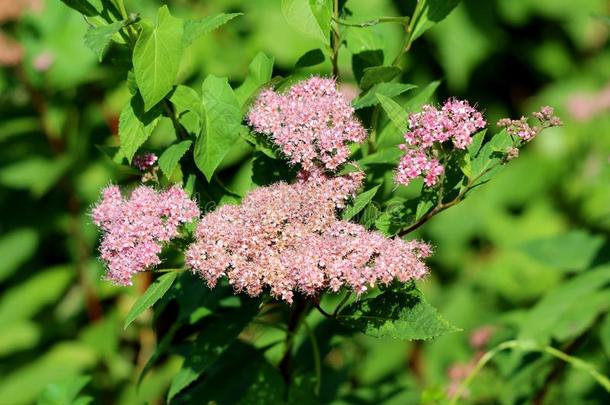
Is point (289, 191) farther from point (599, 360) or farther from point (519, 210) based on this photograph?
point (519, 210)

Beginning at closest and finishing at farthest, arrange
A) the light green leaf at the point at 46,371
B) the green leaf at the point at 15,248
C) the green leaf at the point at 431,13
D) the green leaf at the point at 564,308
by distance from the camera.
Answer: the green leaf at the point at 431,13
the green leaf at the point at 564,308
the light green leaf at the point at 46,371
the green leaf at the point at 15,248

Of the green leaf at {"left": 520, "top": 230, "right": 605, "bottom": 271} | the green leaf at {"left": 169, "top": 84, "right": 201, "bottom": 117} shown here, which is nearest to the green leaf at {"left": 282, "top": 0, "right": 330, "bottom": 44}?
the green leaf at {"left": 169, "top": 84, "right": 201, "bottom": 117}

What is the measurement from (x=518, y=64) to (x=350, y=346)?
2027 millimetres

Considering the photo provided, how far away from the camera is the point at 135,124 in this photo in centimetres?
132

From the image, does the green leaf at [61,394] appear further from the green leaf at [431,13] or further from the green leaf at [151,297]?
the green leaf at [431,13]

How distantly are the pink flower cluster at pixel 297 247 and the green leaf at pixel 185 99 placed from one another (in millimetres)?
180

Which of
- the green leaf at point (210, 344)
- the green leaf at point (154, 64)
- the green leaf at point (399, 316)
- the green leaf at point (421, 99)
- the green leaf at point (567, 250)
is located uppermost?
the green leaf at point (154, 64)

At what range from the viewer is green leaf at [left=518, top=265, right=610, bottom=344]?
2010 mm

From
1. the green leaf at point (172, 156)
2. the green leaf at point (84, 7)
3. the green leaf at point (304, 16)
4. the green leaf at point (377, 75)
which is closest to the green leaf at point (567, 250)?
the green leaf at point (377, 75)

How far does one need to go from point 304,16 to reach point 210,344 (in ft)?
1.87

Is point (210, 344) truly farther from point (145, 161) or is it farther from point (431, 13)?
point (431, 13)

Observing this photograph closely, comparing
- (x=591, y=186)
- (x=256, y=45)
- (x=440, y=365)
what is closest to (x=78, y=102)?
(x=256, y=45)

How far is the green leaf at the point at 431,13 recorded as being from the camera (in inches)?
59.1

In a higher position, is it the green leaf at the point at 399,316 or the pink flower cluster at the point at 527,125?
the pink flower cluster at the point at 527,125
